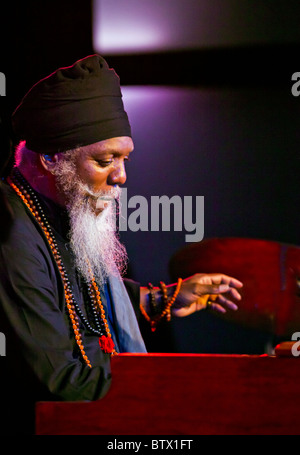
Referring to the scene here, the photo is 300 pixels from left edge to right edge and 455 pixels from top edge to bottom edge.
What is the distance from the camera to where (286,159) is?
6.90 ft

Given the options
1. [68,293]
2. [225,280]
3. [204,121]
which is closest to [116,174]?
[68,293]

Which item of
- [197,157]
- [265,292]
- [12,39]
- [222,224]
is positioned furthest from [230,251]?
[12,39]

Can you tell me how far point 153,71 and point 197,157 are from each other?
0.37 m

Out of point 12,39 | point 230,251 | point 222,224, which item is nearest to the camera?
point 230,251

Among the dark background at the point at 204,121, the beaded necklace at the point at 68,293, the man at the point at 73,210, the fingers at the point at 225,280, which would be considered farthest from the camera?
the dark background at the point at 204,121

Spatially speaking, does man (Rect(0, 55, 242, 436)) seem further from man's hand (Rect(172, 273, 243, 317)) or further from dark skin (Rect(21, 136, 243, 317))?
man's hand (Rect(172, 273, 243, 317))

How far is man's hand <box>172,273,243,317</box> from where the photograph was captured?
1769 mm

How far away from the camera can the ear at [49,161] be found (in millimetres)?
1516

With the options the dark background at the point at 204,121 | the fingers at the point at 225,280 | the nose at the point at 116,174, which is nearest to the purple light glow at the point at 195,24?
the dark background at the point at 204,121

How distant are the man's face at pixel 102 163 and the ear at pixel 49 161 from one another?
0.06 m

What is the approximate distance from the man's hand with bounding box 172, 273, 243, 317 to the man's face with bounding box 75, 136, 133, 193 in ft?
1.57

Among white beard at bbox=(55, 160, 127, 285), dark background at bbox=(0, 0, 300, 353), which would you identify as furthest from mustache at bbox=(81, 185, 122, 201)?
dark background at bbox=(0, 0, 300, 353)

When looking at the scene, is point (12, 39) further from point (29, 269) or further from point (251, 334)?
point (251, 334)

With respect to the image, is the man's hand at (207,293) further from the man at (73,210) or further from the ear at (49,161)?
A: the ear at (49,161)
